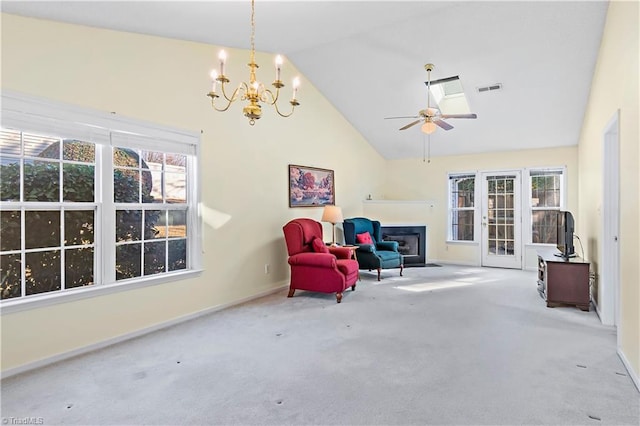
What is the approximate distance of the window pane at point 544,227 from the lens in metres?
6.74

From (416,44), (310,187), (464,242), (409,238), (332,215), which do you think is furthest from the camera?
(464,242)

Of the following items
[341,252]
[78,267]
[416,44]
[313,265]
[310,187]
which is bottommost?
[313,265]

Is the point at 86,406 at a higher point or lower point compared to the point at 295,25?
lower

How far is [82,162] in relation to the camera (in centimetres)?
315

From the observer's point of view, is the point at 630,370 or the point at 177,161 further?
the point at 177,161

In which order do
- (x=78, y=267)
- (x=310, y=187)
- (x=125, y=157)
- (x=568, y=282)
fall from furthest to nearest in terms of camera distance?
(x=310, y=187) < (x=568, y=282) < (x=125, y=157) < (x=78, y=267)

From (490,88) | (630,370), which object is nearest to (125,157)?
(630,370)

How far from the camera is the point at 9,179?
274cm

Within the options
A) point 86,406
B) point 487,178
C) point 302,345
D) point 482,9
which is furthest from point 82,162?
point 487,178

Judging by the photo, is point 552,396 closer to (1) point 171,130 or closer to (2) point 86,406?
(2) point 86,406

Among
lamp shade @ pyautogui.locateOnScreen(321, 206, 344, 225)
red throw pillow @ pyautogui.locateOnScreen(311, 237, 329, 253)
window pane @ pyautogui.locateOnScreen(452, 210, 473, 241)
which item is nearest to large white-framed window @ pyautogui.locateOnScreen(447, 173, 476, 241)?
window pane @ pyautogui.locateOnScreen(452, 210, 473, 241)

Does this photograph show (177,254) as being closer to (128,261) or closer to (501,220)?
(128,261)

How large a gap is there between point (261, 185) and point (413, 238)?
377 cm

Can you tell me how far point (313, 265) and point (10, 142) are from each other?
329 centimetres
